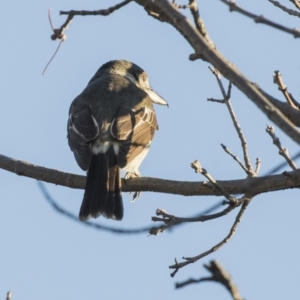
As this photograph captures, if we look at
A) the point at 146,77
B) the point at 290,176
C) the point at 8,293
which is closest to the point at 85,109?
the point at 146,77

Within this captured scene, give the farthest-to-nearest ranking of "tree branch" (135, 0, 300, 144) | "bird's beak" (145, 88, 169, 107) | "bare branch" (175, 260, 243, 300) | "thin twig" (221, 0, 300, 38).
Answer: "bird's beak" (145, 88, 169, 107) → "tree branch" (135, 0, 300, 144) → "thin twig" (221, 0, 300, 38) → "bare branch" (175, 260, 243, 300)

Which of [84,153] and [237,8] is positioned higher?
[84,153]

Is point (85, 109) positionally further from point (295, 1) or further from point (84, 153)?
point (295, 1)

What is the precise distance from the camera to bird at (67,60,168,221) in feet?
21.9

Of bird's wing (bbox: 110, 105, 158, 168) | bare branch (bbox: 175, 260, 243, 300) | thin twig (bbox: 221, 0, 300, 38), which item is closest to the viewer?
bare branch (bbox: 175, 260, 243, 300)

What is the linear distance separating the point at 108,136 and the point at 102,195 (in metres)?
0.79

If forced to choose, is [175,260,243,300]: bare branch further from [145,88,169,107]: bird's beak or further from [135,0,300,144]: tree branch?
[145,88,169,107]: bird's beak

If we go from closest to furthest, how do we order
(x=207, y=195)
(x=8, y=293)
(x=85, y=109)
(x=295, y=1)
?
(x=8, y=293) → (x=295, y=1) → (x=207, y=195) → (x=85, y=109)

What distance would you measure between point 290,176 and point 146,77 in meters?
4.81

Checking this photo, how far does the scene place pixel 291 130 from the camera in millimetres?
2553

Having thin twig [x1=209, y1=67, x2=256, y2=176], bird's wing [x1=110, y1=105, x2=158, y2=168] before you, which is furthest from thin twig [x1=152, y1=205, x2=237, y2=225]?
bird's wing [x1=110, y1=105, x2=158, y2=168]

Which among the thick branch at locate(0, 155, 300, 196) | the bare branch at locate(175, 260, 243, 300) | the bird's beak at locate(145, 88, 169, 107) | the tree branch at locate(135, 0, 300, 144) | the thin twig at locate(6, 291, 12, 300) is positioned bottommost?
the bare branch at locate(175, 260, 243, 300)

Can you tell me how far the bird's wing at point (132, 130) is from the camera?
6.97 m

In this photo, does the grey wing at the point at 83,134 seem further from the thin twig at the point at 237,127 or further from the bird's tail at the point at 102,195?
the thin twig at the point at 237,127
